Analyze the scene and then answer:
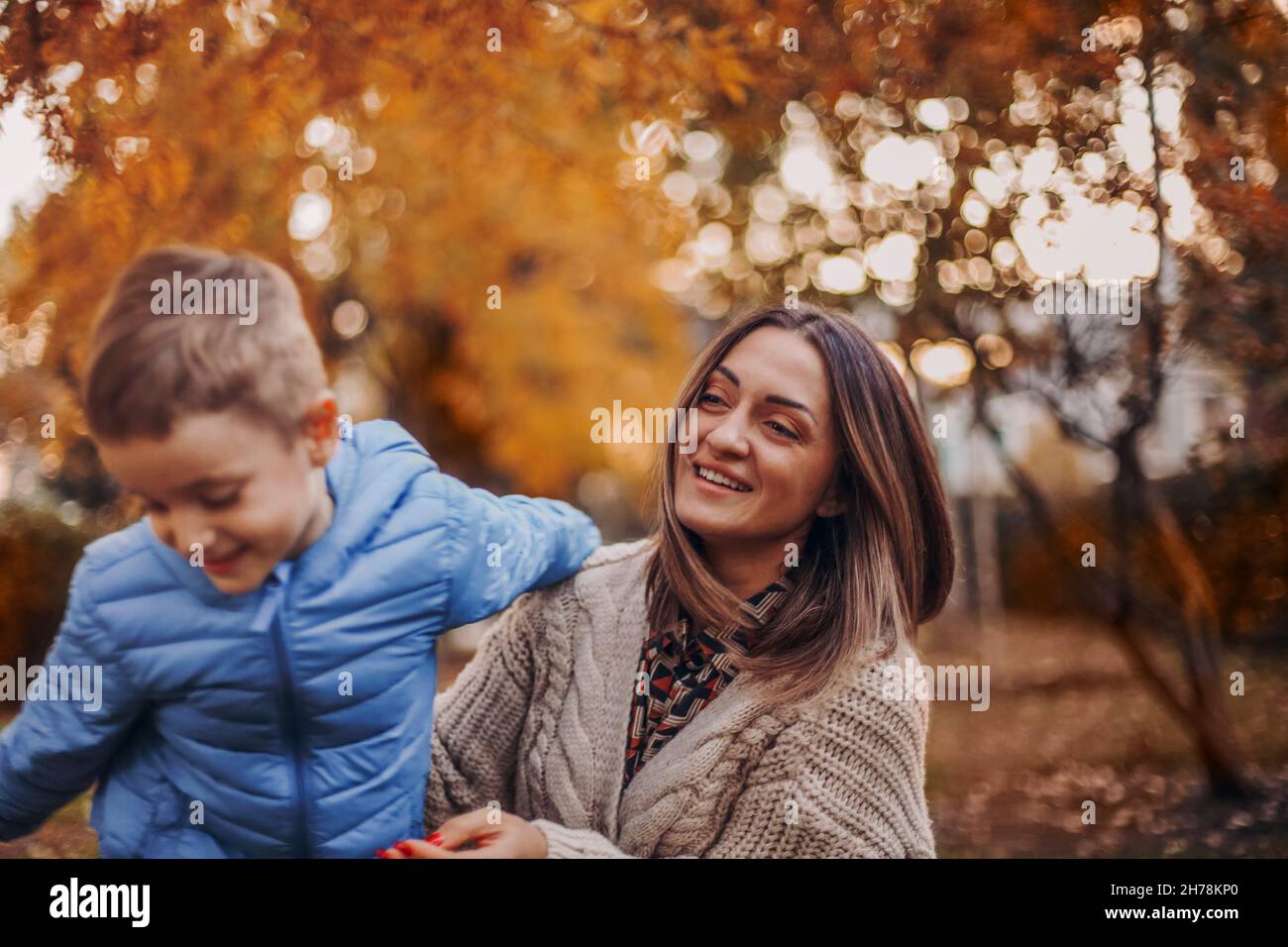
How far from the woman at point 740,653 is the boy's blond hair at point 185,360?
0.64 m

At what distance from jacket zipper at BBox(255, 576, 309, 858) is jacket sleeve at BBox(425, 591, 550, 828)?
0.28m

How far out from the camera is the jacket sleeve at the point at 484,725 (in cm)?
204

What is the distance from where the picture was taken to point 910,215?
2.75 meters

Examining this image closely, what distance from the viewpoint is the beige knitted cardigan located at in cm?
184

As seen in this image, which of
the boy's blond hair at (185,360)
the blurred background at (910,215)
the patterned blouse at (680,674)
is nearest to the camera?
the boy's blond hair at (185,360)

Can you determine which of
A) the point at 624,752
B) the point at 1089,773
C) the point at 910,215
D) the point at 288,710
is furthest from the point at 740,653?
the point at 1089,773

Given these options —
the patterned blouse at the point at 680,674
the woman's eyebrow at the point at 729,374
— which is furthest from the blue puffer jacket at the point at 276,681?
the woman's eyebrow at the point at 729,374

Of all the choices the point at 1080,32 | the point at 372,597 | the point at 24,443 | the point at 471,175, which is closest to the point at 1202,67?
the point at 1080,32

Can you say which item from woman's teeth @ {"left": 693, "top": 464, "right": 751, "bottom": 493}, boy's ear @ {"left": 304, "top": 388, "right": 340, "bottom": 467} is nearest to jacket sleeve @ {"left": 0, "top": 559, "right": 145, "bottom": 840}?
boy's ear @ {"left": 304, "top": 388, "right": 340, "bottom": 467}

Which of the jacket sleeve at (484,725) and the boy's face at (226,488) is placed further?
the jacket sleeve at (484,725)

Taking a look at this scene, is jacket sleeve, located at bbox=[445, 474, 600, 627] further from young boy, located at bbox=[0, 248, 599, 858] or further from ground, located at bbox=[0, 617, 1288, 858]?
ground, located at bbox=[0, 617, 1288, 858]

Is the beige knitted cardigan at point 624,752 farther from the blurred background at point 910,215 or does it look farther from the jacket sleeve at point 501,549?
the blurred background at point 910,215

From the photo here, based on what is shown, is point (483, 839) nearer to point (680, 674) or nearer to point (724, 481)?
point (680, 674)
